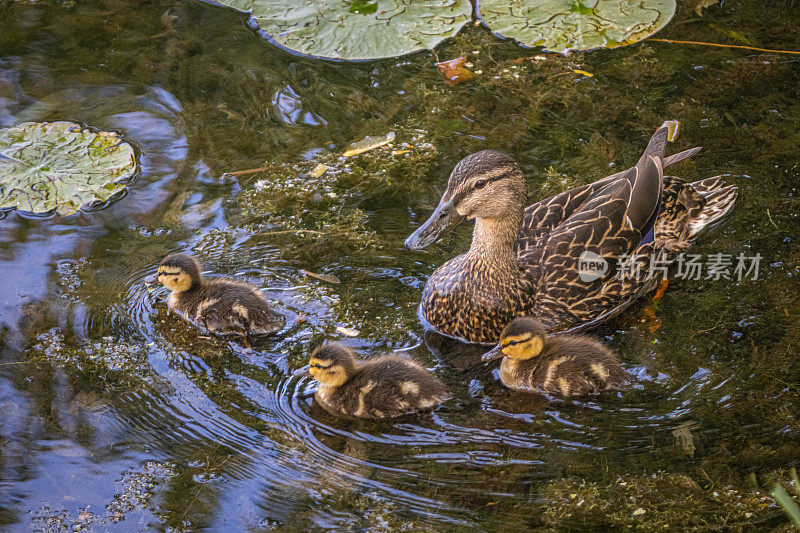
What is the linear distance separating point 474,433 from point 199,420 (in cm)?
115

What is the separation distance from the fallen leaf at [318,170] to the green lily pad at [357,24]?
1106 mm

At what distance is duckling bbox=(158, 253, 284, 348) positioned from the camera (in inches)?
149

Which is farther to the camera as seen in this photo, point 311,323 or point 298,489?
point 311,323

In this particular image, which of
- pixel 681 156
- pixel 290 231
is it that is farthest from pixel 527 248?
pixel 290 231

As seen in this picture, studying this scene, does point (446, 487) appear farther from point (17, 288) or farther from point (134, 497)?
point (17, 288)

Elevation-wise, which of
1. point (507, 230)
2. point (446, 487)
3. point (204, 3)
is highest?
point (204, 3)

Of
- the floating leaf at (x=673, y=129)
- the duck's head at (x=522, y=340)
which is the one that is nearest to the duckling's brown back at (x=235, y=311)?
the duck's head at (x=522, y=340)

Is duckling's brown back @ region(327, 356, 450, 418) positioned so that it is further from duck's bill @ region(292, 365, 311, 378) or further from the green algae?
the green algae

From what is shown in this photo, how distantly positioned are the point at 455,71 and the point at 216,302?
2.66 m

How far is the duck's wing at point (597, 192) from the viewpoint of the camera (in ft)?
13.4

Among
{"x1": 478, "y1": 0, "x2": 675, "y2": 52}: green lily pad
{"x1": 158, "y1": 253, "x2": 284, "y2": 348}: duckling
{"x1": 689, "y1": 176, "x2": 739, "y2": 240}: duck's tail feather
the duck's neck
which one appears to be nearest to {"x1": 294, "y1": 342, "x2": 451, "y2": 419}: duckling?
{"x1": 158, "y1": 253, "x2": 284, "y2": 348}: duckling

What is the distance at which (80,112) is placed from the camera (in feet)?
16.9

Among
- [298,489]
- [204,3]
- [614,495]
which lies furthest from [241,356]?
[204,3]

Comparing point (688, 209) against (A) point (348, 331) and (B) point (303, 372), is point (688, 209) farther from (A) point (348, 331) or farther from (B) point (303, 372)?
(B) point (303, 372)
